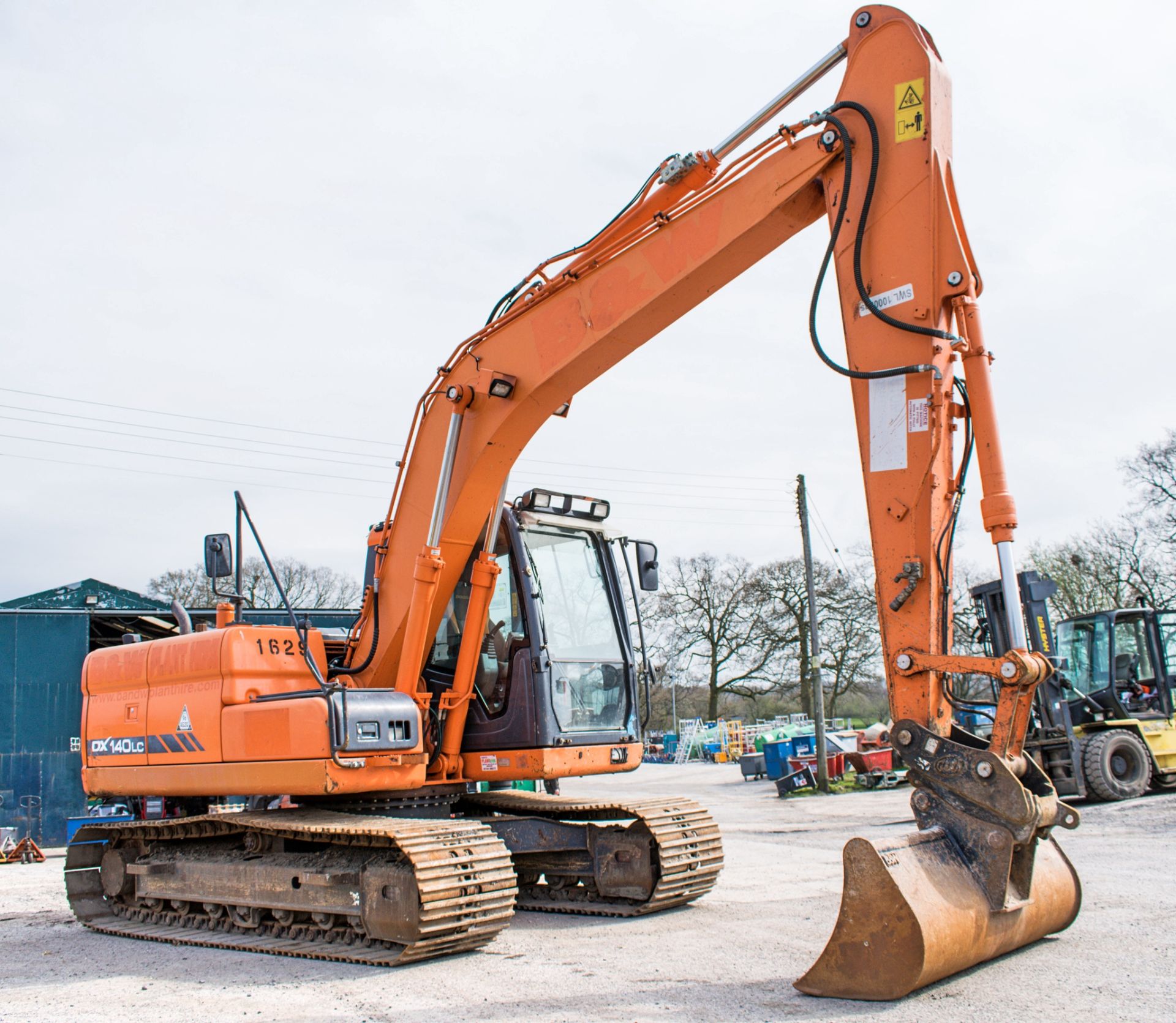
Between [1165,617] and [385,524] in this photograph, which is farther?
[1165,617]

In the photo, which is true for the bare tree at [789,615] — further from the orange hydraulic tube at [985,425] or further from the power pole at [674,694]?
the orange hydraulic tube at [985,425]

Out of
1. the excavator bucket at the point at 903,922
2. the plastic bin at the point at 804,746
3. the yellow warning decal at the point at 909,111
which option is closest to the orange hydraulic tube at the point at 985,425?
the yellow warning decal at the point at 909,111

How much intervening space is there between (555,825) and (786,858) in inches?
170

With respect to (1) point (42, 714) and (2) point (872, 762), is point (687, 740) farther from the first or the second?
(1) point (42, 714)

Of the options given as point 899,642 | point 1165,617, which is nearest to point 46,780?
point 899,642

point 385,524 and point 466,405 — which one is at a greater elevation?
point 466,405

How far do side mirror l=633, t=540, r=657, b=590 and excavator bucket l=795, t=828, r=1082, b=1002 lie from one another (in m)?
3.42

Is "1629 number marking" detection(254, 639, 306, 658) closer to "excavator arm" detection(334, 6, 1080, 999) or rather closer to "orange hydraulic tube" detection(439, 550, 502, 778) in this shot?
"orange hydraulic tube" detection(439, 550, 502, 778)

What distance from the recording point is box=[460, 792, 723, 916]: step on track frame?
25.4ft

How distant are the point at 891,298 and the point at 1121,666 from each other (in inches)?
517

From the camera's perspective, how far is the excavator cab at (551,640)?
24.7ft

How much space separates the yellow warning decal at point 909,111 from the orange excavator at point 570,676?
1 cm

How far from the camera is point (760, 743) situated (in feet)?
92.5

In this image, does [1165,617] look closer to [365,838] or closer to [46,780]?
[365,838]
